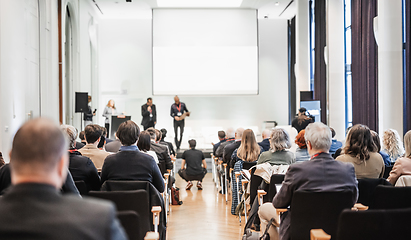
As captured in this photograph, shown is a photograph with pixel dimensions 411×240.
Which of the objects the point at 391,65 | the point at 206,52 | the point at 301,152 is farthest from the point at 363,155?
the point at 206,52

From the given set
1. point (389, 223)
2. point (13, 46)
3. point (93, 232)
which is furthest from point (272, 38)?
point (93, 232)

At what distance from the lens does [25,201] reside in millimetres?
996

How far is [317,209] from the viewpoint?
8.28 ft

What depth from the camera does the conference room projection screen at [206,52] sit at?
13.5 metres

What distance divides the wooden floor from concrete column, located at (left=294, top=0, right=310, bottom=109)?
6.50m

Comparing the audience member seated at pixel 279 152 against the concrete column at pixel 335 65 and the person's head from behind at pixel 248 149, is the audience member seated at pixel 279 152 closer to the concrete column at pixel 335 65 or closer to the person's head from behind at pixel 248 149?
the person's head from behind at pixel 248 149

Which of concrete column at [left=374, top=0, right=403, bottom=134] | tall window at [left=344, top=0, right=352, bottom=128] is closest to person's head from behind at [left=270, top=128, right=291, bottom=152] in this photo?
concrete column at [left=374, top=0, right=403, bottom=134]

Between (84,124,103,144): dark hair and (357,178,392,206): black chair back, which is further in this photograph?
(84,124,103,144): dark hair

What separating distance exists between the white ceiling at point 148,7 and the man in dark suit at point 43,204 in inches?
489

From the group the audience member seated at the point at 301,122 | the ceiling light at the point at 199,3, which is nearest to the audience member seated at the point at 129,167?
the audience member seated at the point at 301,122

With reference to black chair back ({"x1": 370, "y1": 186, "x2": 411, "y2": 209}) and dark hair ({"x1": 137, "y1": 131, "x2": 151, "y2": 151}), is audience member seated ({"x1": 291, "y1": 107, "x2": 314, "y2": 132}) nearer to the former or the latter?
dark hair ({"x1": 137, "y1": 131, "x2": 151, "y2": 151})

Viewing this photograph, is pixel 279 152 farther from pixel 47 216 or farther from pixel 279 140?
pixel 47 216

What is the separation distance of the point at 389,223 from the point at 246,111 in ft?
44.8

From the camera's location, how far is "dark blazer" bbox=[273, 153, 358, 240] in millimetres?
2605
